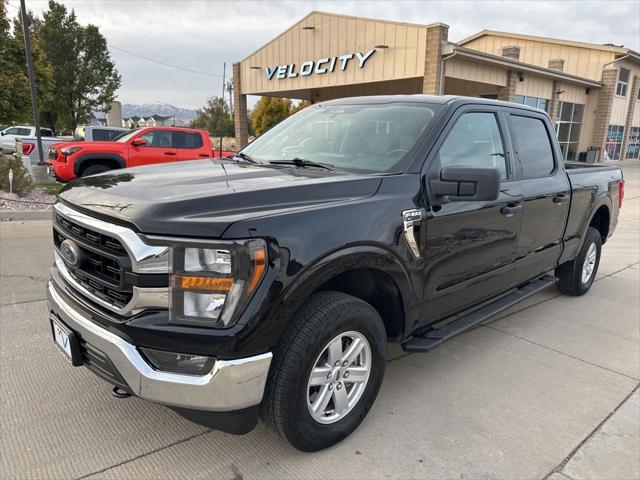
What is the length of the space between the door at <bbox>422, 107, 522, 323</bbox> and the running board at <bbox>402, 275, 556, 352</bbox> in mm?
91

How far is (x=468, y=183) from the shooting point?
2.59 m

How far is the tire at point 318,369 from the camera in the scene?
82.6 inches

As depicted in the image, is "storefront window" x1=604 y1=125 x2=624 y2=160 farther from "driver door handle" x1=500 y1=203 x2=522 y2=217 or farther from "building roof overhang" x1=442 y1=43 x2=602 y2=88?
"driver door handle" x1=500 y1=203 x2=522 y2=217

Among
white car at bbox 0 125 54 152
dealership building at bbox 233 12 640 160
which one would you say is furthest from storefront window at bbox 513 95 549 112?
white car at bbox 0 125 54 152

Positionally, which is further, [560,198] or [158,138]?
[158,138]

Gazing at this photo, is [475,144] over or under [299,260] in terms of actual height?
over

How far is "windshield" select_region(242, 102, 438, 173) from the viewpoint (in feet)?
9.60

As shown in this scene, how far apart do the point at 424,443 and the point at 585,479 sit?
785 mm

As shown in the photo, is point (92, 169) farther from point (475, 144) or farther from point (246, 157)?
point (475, 144)

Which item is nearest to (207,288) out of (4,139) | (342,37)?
(342,37)

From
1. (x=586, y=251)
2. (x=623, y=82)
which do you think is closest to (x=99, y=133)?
(x=586, y=251)

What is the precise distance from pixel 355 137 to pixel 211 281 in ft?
5.48

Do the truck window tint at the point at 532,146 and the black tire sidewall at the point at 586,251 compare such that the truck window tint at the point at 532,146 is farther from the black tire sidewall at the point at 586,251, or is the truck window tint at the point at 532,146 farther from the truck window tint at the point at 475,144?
the black tire sidewall at the point at 586,251

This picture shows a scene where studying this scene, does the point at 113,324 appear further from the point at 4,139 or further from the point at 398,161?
the point at 4,139
